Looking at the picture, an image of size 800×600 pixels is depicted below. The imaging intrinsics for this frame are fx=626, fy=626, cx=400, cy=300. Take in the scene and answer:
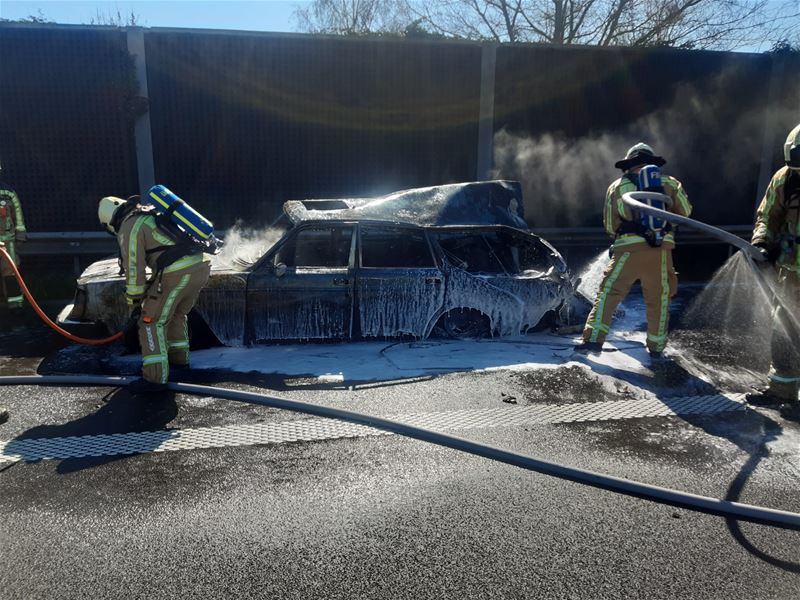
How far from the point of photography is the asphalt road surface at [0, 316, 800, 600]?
259 cm

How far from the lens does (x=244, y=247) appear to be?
6273mm

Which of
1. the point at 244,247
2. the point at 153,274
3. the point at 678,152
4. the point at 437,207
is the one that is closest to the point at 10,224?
the point at 244,247

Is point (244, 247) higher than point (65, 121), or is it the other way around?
point (65, 121)

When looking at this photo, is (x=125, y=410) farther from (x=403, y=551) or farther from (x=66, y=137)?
(x=66, y=137)

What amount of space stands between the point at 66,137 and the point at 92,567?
10.1 m

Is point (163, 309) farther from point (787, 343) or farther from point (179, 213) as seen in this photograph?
point (787, 343)

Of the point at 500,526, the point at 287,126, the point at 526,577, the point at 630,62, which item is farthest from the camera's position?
the point at 630,62

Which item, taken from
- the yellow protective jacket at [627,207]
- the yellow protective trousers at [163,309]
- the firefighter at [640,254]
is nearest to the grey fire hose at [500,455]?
the yellow protective trousers at [163,309]

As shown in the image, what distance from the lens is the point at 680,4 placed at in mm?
20266

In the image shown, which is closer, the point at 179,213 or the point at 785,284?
the point at 785,284

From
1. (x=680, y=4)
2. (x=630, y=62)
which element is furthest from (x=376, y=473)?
(x=680, y=4)

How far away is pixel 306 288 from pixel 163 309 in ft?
4.34

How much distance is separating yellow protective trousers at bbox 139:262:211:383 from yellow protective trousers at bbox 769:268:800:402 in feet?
14.5

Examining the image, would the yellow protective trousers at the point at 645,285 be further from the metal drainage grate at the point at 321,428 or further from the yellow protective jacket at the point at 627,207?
the metal drainage grate at the point at 321,428
